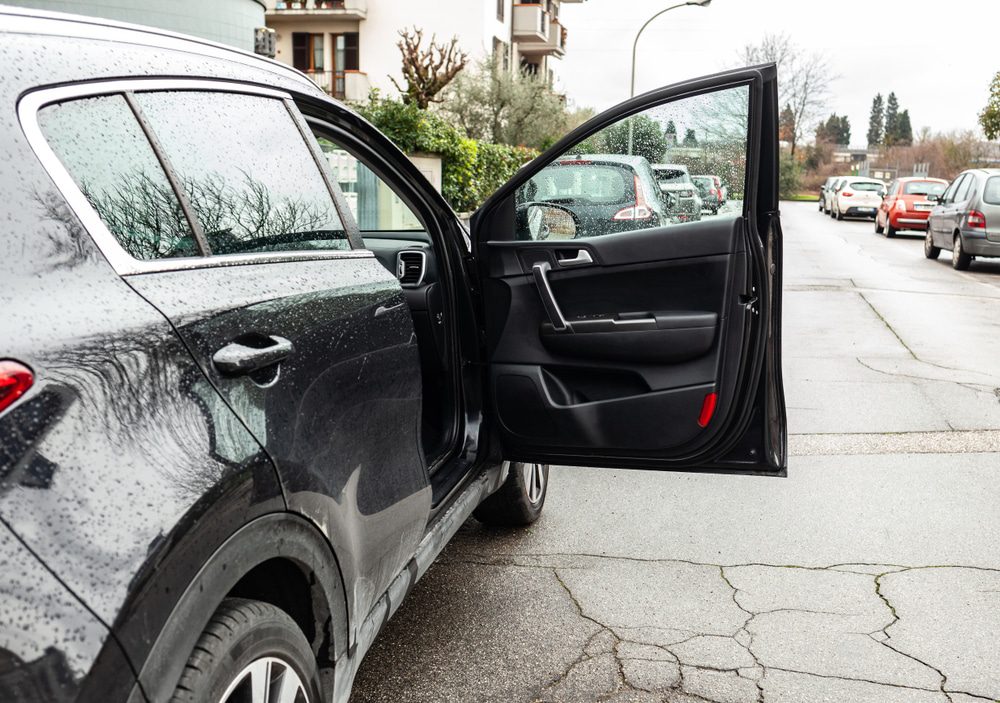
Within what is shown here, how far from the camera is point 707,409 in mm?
3576

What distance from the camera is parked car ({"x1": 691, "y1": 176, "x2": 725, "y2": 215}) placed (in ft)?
11.8

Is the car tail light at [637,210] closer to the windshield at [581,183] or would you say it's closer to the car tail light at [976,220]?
the windshield at [581,183]

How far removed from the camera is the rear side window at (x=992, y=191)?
55.3ft

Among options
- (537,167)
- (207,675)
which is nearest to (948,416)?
(537,167)

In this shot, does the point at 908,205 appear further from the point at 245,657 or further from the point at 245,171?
the point at 245,657

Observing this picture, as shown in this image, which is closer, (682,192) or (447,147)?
(682,192)

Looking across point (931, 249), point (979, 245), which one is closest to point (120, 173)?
point (979, 245)

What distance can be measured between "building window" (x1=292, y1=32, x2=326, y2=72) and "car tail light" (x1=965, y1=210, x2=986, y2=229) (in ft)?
90.6

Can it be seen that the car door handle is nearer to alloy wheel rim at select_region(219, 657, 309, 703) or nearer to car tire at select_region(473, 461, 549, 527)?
alloy wheel rim at select_region(219, 657, 309, 703)

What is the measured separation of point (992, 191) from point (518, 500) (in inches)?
596

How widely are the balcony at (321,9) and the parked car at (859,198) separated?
18.5m

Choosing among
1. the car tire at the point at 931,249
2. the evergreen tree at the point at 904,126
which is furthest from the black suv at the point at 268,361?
the evergreen tree at the point at 904,126

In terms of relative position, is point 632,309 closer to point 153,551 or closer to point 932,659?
point 932,659

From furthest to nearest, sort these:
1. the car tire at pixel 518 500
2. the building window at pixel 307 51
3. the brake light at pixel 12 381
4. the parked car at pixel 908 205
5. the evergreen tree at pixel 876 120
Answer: the evergreen tree at pixel 876 120
the building window at pixel 307 51
the parked car at pixel 908 205
the car tire at pixel 518 500
the brake light at pixel 12 381
